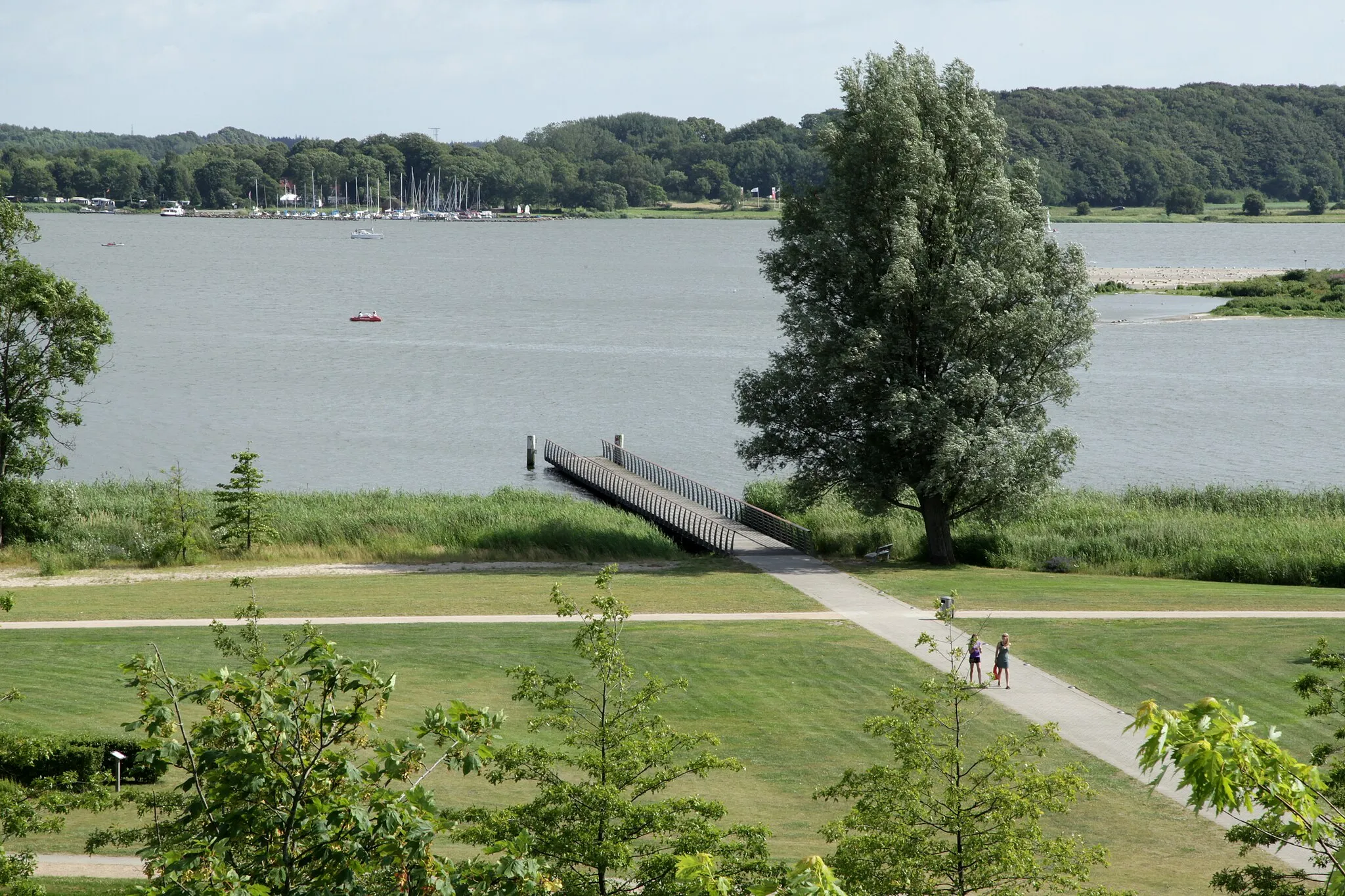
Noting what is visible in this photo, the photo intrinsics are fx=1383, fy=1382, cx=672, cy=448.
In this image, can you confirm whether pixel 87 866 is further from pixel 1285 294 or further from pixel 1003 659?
pixel 1285 294

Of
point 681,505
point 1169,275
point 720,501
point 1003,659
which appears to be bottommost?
point 681,505

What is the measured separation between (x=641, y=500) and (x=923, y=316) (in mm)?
15034

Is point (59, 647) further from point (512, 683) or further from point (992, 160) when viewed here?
point (992, 160)

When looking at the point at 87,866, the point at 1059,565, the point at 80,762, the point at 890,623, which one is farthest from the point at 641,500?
the point at 87,866

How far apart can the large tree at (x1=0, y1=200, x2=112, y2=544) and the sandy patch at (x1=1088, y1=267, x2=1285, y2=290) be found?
371 feet

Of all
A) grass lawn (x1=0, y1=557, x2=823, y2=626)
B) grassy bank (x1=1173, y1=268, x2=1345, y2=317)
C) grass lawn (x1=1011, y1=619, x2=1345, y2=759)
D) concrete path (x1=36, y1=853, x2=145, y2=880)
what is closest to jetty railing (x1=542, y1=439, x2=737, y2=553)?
grass lawn (x1=0, y1=557, x2=823, y2=626)

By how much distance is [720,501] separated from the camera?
162 ft

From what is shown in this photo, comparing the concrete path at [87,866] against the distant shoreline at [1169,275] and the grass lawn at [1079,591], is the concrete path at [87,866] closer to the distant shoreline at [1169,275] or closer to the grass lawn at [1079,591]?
the grass lawn at [1079,591]

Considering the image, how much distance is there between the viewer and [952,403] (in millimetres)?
39531

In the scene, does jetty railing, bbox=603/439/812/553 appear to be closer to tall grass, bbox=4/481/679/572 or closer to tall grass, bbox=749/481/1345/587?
tall grass, bbox=749/481/1345/587

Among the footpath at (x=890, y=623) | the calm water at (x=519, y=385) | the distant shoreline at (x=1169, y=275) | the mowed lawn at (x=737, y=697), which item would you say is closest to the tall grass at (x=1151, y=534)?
the footpath at (x=890, y=623)

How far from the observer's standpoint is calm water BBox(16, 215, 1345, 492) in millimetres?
63688

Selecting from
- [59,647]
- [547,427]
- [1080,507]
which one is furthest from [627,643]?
[547,427]

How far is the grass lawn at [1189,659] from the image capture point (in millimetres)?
25562
